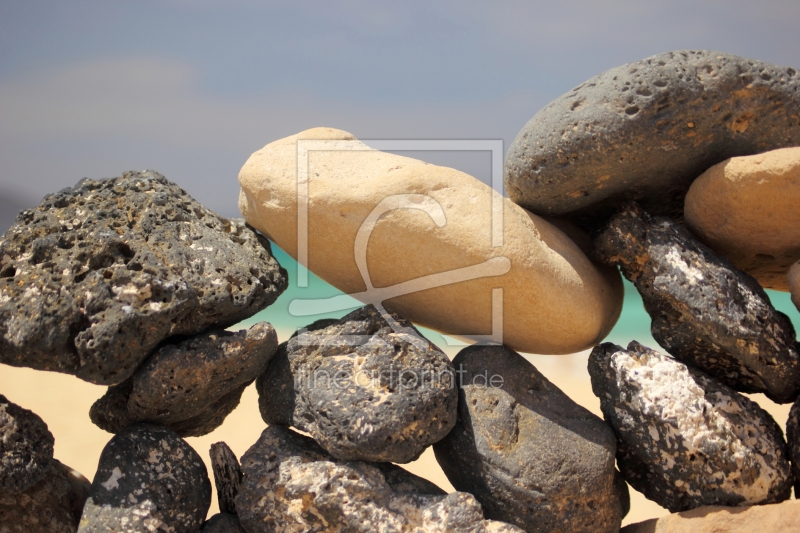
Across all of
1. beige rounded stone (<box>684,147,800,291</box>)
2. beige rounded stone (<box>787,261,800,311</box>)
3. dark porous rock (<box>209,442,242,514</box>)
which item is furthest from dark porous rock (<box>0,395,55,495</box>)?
beige rounded stone (<box>787,261,800,311</box>)

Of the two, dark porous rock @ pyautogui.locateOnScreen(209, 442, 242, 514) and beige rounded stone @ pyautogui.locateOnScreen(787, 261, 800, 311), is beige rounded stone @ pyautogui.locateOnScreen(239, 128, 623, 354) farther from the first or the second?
Answer: dark porous rock @ pyautogui.locateOnScreen(209, 442, 242, 514)

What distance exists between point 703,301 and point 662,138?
0.63m

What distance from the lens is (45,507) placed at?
2.33 meters

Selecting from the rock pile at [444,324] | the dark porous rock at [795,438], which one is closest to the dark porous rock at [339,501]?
the rock pile at [444,324]

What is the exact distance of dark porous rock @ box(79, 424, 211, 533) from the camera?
83.3 inches

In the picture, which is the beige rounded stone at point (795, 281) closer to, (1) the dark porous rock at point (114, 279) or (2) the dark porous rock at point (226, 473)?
(1) the dark porous rock at point (114, 279)

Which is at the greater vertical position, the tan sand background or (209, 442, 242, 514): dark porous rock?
(209, 442, 242, 514): dark porous rock

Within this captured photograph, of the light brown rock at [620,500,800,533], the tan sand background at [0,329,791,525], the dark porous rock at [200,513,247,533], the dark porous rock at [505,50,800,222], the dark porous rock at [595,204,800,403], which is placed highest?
the dark porous rock at [505,50,800,222]

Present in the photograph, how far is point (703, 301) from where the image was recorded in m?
2.34

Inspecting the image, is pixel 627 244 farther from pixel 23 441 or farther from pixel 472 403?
pixel 23 441

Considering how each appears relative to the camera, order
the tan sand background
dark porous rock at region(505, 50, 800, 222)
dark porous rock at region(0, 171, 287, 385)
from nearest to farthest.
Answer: dark porous rock at region(0, 171, 287, 385), dark porous rock at region(505, 50, 800, 222), the tan sand background

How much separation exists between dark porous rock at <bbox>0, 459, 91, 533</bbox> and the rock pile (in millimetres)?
10

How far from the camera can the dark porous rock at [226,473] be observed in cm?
244

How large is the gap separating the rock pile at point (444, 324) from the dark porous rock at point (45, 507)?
0.01 metres
